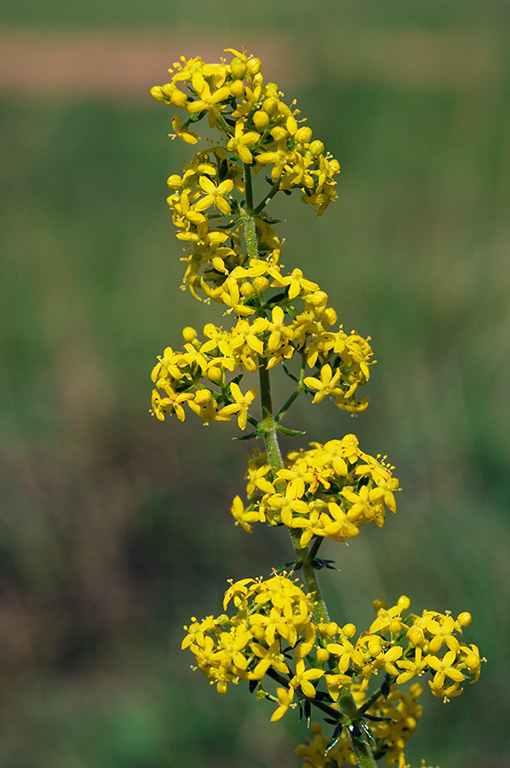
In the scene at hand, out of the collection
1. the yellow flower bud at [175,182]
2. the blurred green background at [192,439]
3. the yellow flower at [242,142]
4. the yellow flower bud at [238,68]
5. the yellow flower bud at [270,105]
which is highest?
the yellow flower bud at [238,68]

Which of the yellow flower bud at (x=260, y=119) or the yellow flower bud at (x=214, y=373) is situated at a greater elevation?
the yellow flower bud at (x=260, y=119)

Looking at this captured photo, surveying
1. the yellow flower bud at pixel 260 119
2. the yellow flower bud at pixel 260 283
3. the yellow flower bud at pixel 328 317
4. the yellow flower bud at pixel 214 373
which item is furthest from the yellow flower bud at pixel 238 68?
the yellow flower bud at pixel 214 373

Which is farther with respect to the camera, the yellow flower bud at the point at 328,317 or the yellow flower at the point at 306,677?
the yellow flower bud at the point at 328,317

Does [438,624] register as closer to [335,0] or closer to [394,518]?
[394,518]

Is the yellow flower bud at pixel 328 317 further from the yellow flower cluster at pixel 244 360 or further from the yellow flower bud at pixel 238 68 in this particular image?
the yellow flower bud at pixel 238 68

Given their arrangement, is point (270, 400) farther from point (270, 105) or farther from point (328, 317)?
point (270, 105)

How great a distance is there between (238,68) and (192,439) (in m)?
5.95

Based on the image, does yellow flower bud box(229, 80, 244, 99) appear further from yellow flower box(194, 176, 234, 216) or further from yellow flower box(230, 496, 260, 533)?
yellow flower box(230, 496, 260, 533)

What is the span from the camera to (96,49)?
1911 cm

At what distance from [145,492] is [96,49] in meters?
15.6

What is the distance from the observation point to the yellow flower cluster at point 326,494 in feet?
6.66

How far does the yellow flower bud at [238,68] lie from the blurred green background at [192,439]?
12.5ft

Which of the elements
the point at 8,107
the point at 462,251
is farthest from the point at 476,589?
the point at 8,107

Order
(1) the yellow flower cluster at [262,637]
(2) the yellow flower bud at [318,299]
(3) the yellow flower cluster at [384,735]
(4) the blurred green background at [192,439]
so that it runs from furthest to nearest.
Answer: (4) the blurred green background at [192,439] < (3) the yellow flower cluster at [384,735] < (2) the yellow flower bud at [318,299] < (1) the yellow flower cluster at [262,637]
